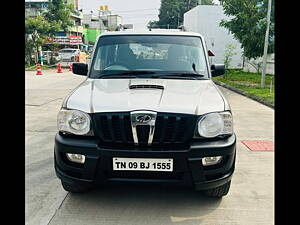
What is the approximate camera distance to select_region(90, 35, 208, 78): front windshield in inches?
158

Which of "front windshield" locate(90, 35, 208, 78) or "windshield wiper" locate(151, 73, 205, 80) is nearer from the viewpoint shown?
"windshield wiper" locate(151, 73, 205, 80)

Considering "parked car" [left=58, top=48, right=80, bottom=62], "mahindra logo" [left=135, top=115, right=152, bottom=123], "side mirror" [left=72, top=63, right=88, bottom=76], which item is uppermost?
"parked car" [left=58, top=48, right=80, bottom=62]

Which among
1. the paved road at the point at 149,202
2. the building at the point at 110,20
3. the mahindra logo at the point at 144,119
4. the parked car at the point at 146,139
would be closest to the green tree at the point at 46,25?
the paved road at the point at 149,202

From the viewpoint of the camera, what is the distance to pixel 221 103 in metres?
3.16

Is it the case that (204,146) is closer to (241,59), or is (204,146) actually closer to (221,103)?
(221,103)

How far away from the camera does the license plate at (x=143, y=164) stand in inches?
112

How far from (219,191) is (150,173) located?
34.8 inches

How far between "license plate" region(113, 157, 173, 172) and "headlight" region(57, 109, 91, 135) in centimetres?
42

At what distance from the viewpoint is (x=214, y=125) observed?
117 inches

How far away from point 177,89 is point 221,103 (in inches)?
19.9

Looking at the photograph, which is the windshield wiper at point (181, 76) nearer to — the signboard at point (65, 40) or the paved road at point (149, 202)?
the paved road at point (149, 202)

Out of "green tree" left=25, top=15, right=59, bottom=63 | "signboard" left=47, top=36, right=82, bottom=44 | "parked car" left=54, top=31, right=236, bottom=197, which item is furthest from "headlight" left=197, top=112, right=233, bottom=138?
"signboard" left=47, top=36, right=82, bottom=44

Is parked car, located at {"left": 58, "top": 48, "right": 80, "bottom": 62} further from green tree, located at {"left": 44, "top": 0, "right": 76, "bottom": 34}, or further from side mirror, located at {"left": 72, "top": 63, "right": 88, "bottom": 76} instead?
side mirror, located at {"left": 72, "top": 63, "right": 88, "bottom": 76}

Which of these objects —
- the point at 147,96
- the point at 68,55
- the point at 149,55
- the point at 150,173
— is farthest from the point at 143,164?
the point at 68,55
